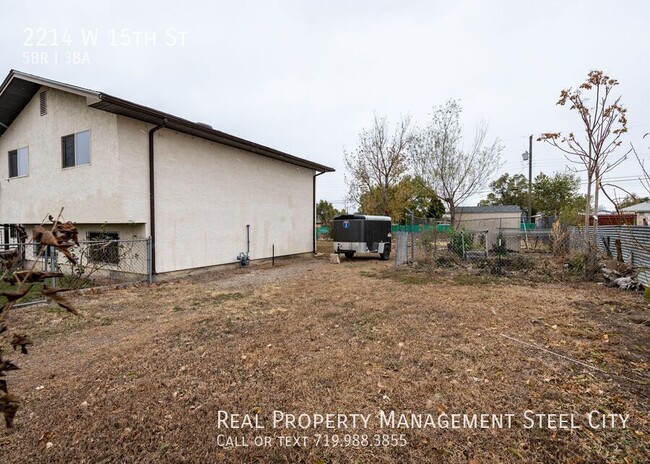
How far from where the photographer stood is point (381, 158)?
66.1ft

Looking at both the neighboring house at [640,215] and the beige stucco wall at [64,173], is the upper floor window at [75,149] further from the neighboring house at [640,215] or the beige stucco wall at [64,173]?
the neighboring house at [640,215]

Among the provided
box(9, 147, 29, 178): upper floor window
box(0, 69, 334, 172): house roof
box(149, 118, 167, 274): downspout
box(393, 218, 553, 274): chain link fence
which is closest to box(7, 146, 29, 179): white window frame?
box(9, 147, 29, 178): upper floor window

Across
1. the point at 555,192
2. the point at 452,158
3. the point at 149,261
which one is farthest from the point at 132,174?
the point at 555,192

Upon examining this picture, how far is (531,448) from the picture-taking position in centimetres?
204

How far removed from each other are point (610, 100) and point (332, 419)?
11707 millimetres

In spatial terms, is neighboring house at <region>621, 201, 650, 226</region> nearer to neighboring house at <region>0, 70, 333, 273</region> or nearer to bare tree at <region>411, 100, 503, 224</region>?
bare tree at <region>411, 100, 503, 224</region>

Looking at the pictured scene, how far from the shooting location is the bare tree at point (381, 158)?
768 inches

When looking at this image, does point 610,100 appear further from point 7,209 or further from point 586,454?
point 7,209

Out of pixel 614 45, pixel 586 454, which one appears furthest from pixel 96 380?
pixel 614 45

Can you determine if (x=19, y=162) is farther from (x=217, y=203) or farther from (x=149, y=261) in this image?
(x=149, y=261)

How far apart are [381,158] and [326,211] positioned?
2233 centimetres

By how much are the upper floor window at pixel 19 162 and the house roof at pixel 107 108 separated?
3.88ft

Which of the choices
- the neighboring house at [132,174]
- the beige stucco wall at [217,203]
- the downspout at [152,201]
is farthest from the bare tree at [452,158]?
the downspout at [152,201]

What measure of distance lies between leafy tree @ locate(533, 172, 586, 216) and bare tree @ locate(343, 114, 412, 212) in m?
22.6
